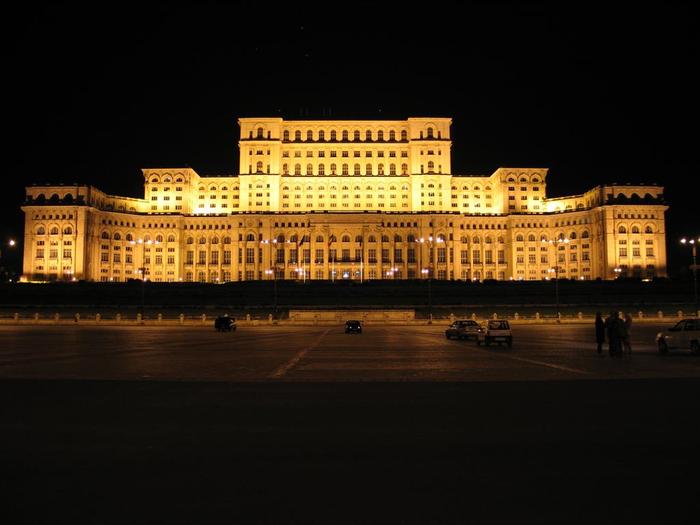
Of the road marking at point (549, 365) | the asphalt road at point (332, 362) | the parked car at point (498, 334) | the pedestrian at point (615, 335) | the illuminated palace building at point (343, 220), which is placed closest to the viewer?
the asphalt road at point (332, 362)

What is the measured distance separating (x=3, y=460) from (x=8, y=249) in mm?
133619

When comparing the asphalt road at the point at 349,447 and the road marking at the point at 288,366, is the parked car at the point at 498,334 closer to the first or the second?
the road marking at the point at 288,366

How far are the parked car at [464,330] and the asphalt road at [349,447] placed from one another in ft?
53.0

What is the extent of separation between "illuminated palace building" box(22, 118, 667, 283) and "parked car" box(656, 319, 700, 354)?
81757 millimetres

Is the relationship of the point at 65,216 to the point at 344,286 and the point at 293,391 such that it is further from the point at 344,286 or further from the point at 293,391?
the point at 293,391

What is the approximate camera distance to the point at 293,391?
1296 cm

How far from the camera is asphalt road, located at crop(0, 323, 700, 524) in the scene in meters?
5.61

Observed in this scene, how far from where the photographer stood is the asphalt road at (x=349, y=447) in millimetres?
5605

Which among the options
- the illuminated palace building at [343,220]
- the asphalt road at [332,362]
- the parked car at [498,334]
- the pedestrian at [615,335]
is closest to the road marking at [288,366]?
the asphalt road at [332,362]

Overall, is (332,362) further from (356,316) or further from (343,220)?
(343,220)

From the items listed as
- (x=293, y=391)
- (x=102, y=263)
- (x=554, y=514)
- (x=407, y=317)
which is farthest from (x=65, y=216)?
(x=554, y=514)

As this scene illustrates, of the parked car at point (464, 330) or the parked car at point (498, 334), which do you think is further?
the parked car at point (464, 330)

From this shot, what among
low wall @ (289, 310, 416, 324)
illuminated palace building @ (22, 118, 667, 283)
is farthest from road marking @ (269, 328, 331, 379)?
illuminated palace building @ (22, 118, 667, 283)

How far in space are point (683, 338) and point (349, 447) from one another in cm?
1888
